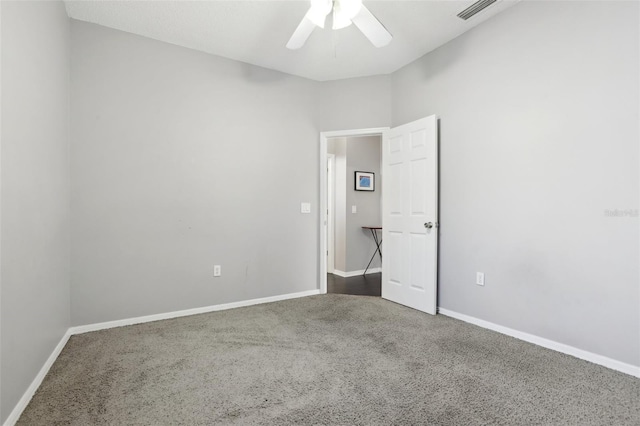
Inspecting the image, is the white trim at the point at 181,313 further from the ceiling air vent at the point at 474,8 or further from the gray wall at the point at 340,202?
the ceiling air vent at the point at 474,8

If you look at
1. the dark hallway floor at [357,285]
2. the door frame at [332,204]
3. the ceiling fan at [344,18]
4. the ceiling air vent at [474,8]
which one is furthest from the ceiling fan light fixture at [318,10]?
the door frame at [332,204]

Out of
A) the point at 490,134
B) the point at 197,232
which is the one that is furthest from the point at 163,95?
the point at 490,134

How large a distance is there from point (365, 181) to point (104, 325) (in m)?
4.07

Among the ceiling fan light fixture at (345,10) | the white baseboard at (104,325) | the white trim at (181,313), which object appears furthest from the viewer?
the white trim at (181,313)

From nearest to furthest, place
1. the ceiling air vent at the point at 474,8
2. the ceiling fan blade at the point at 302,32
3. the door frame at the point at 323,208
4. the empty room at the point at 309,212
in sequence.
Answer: the empty room at the point at 309,212
the ceiling fan blade at the point at 302,32
the ceiling air vent at the point at 474,8
the door frame at the point at 323,208

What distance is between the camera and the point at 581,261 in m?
2.17

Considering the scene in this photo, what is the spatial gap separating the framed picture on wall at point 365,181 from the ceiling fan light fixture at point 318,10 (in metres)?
3.28

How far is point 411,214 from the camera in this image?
343cm

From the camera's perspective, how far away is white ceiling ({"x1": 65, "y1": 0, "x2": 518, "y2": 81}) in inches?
99.5

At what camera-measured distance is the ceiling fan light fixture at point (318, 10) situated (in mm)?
1997

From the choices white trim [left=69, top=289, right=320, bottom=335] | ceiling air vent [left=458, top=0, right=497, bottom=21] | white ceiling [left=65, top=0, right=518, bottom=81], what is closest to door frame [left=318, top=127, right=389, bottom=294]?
white trim [left=69, top=289, right=320, bottom=335]

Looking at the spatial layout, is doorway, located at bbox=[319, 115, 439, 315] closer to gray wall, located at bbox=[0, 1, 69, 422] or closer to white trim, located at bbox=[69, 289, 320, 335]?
white trim, located at bbox=[69, 289, 320, 335]

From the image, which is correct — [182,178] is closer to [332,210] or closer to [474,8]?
[332,210]

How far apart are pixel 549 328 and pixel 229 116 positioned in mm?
3488
